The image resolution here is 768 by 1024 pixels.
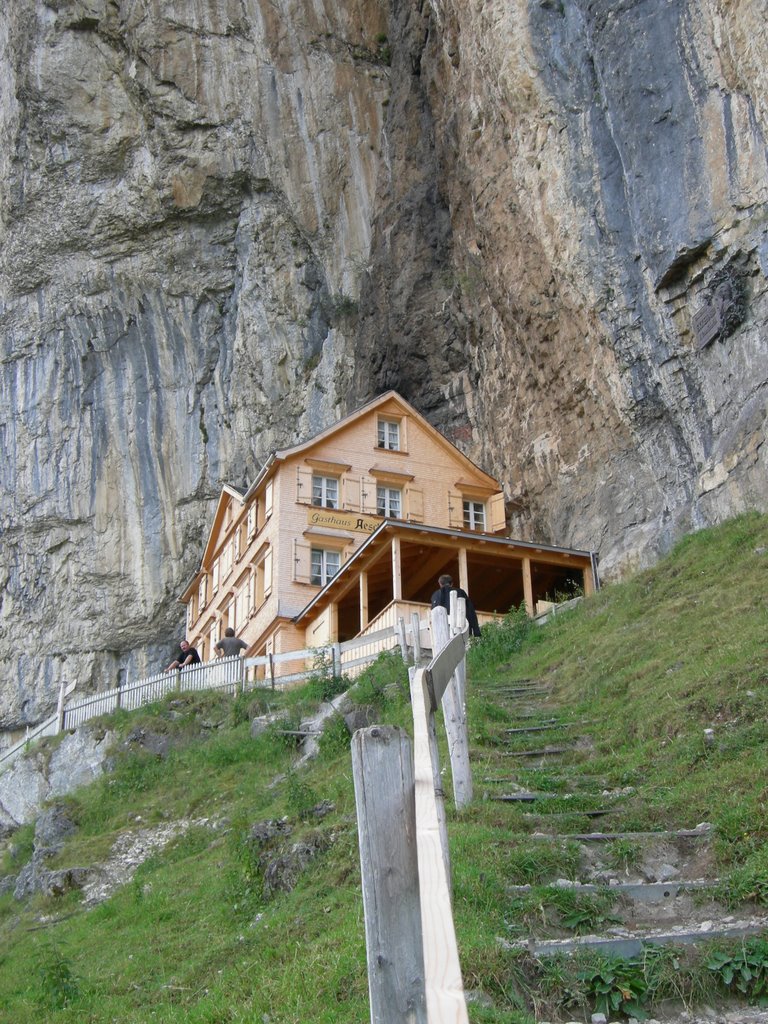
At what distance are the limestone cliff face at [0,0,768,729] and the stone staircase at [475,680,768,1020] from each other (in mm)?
17995

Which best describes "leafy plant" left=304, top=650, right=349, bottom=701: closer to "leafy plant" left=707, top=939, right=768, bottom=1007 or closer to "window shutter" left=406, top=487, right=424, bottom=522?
"window shutter" left=406, top=487, right=424, bottom=522

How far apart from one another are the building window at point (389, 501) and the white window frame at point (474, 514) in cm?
205

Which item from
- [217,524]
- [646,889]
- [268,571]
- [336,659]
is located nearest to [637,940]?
[646,889]

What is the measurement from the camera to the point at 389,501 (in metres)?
35.2

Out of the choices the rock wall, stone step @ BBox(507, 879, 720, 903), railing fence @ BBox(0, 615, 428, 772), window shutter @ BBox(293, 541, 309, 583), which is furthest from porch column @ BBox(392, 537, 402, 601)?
stone step @ BBox(507, 879, 720, 903)

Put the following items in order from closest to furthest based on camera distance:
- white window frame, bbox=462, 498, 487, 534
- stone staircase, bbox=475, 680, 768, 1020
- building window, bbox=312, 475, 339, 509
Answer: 1. stone staircase, bbox=475, 680, 768, 1020
2. building window, bbox=312, 475, 339, 509
3. white window frame, bbox=462, 498, 487, 534

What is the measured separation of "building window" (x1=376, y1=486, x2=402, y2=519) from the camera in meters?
34.8

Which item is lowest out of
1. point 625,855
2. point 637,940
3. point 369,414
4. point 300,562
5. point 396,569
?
point 637,940

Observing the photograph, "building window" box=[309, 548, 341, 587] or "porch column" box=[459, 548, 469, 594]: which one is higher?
"building window" box=[309, 548, 341, 587]

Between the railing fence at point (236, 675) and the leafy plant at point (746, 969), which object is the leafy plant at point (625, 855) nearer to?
the leafy plant at point (746, 969)


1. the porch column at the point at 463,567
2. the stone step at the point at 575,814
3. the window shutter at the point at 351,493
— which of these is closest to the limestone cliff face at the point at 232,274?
the porch column at the point at 463,567

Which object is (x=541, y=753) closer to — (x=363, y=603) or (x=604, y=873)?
(x=604, y=873)

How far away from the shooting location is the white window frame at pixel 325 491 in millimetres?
34125

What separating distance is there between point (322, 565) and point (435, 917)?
2893 centimetres
